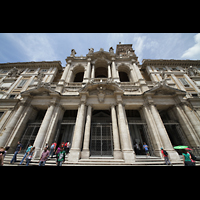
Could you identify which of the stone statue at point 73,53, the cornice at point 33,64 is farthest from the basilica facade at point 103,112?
the cornice at point 33,64

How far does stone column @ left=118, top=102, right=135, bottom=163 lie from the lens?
766 centimetres

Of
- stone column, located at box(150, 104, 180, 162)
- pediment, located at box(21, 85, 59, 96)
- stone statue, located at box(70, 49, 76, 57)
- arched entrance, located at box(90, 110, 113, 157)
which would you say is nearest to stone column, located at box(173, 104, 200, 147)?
stone column, located at box(150, 104, 180, 162)

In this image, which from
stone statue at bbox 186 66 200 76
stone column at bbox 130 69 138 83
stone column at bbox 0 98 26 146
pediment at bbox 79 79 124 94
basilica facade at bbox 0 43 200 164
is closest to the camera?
basilica facade at bbox 0 43 200 164

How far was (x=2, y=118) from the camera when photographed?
36.2ft

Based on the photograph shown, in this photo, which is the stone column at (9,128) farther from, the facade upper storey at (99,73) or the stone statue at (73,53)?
the stone statue at (73,53)

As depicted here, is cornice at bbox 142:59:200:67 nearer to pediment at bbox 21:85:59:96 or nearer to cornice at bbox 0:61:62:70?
cornice at bbox 0:61:62:70

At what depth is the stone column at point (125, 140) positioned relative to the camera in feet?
25.1

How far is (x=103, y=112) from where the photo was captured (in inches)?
538

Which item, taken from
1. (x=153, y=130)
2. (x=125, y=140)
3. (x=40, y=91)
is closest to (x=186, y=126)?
(x=153, y=130)
